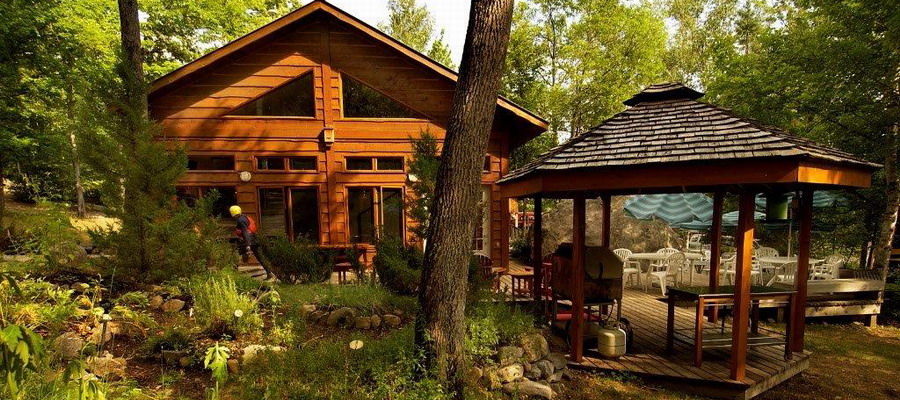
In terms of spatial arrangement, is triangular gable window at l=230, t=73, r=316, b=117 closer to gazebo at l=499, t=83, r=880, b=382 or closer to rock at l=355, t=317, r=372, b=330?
rock at l=355, t=317, r=372, b=330

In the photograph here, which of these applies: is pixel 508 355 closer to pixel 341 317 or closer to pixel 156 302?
pixel 341 317

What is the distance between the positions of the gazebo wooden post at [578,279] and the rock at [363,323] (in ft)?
9.51

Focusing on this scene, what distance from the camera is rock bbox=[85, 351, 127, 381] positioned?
3578 millimetres

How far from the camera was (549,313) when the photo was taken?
21.4 ft

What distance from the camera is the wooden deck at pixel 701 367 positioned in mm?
4652

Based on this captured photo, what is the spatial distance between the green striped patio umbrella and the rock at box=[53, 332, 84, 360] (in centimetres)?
1315

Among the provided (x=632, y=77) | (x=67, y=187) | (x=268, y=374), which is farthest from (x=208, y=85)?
(x=632, y=77)

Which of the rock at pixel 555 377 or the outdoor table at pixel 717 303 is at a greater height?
the outdoor table at pixel 717 303

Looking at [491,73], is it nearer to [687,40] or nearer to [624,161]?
[624,161]

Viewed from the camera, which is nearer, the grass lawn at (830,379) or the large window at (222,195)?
the grass lawn at (830,379)

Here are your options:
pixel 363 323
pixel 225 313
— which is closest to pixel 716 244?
pixel 363 323

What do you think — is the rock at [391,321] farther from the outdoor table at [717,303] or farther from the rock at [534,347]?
the outdoor table at [717,303]

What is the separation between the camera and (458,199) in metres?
4.00

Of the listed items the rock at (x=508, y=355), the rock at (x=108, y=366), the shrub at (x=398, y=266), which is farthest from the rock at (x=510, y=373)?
the rock at (x=108, y=366)
